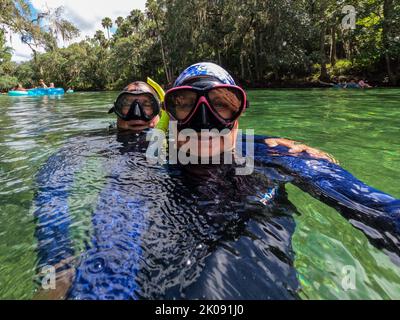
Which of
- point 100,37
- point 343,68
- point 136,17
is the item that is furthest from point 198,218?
point 100,37

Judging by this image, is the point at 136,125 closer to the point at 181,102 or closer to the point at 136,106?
the point at 136,106

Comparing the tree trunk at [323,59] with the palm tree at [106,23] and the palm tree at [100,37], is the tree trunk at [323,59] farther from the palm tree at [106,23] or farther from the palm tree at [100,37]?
the palm tree at [106,23]

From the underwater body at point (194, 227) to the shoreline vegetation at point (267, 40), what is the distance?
59.8ft

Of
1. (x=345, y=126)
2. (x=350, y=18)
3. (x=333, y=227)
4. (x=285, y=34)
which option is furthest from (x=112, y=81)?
(x=333, y=227)

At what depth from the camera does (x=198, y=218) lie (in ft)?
5.05

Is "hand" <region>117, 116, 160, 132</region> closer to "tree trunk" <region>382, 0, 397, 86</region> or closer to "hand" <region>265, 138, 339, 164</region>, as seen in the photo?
"hand" <region>265, 138, 339, 164</region>

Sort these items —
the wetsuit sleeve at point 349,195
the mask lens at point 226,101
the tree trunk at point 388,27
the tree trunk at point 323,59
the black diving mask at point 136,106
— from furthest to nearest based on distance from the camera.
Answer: the tree trunk at point 323,59
the tree trunk at point 388,27
the black diving mask at point 136,106
the mask lens at point 226,101
the wetsuit sleeve at point 349,195

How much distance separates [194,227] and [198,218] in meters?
0.08

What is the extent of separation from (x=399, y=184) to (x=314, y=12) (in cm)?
2159

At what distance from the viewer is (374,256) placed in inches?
57.2

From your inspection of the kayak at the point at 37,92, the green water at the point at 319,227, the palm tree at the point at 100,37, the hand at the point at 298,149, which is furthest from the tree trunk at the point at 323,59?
the palm tree at the point at 100,37

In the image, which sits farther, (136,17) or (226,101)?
(136,17)

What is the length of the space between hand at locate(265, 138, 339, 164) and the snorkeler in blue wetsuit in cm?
3

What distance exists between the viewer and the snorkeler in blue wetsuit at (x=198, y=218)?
1.15 metres
